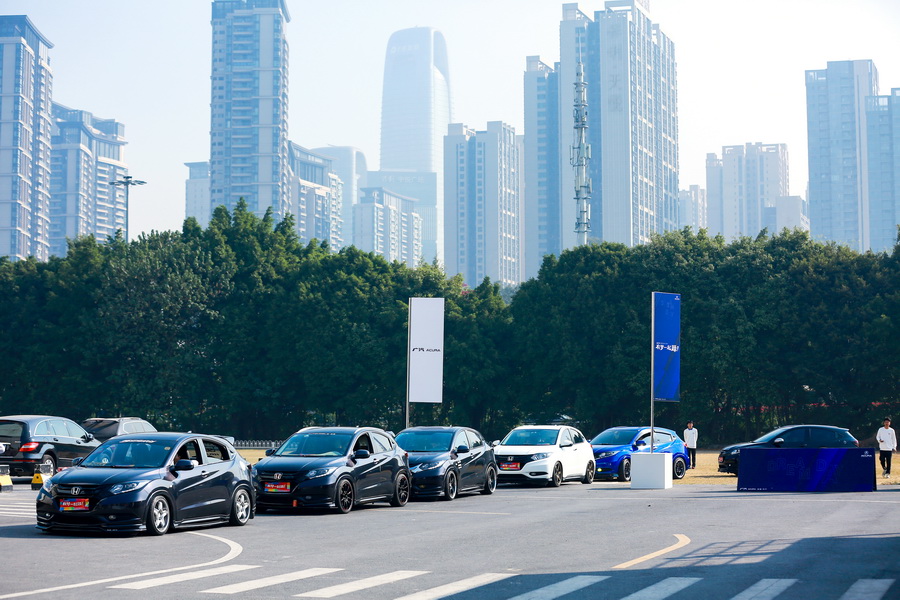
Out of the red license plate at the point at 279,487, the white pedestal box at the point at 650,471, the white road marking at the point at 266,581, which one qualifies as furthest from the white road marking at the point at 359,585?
the white pedestal box at the point at 650,471

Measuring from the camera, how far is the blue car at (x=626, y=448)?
32.5 metres

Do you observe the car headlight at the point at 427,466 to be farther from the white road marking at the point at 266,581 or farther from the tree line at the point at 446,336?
the tree line at the point at 446,336

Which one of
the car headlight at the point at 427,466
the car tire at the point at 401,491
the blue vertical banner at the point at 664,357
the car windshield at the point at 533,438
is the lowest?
the car tire at the point at 401,491

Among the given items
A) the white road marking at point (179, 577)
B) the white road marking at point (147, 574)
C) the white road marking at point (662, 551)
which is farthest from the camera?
the white road marking at point (662, 551)

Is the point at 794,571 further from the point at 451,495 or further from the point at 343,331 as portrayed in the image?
the point at 343,331

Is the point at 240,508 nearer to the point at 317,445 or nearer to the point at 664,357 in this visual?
the point at 317,445

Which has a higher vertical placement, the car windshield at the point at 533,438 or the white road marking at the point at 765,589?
the car windshield at the point at 533,438

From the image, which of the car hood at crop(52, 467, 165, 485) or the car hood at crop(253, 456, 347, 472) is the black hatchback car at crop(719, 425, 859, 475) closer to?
the car hood at crop(253, 456, 347, 472)

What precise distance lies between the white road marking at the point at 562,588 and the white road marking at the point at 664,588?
64cm

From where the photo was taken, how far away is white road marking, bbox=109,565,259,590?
1084 centimetres

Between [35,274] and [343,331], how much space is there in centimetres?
1984

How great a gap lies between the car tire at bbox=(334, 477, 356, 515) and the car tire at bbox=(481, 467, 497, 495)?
589 centimetres

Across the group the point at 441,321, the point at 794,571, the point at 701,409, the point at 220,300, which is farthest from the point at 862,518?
the point at 220,300

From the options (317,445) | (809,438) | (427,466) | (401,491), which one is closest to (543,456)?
(427,466)
